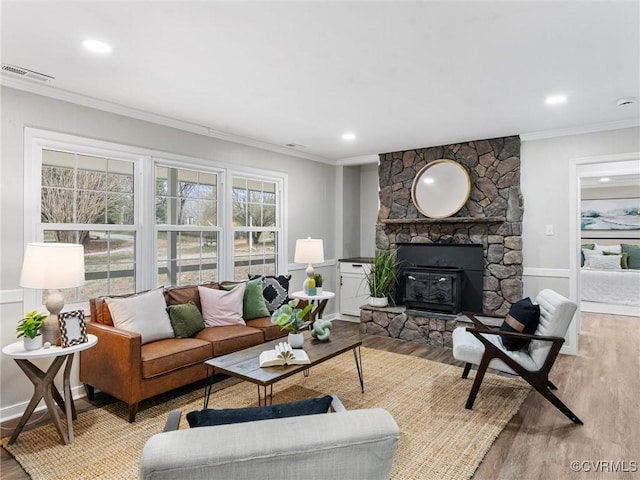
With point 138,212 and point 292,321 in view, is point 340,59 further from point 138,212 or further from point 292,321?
point 138,212

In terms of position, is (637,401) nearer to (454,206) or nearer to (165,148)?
(454,206)

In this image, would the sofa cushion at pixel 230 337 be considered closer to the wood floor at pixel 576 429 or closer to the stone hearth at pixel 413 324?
the wood floor at pixel 576 429

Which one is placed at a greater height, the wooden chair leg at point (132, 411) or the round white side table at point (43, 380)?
the round white side table at point (43, 380)

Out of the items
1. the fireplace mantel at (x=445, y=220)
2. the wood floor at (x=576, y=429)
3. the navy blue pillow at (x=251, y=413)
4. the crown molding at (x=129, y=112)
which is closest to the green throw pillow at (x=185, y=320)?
the wood floor at (x=576, y=429)

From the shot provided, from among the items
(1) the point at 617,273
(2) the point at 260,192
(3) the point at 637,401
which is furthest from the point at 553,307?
(1) the point at 617,273

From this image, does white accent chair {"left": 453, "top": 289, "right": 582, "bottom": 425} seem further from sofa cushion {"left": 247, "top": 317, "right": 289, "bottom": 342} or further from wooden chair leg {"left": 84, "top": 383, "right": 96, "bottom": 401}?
wooden chair leg {"left": 84, "top": 383, "right": 96, "bottom": 401}

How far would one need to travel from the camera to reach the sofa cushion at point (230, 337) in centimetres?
332

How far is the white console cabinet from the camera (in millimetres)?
5863

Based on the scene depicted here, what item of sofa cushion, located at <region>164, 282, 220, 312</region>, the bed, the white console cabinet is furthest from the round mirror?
the bed

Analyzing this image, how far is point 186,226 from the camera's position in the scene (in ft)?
13.7

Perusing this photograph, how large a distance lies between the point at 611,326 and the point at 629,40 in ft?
15.8

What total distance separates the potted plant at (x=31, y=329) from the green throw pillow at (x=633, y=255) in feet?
30.1

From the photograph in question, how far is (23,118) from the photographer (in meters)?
2.97

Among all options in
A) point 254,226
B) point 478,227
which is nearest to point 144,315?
point 254,226
